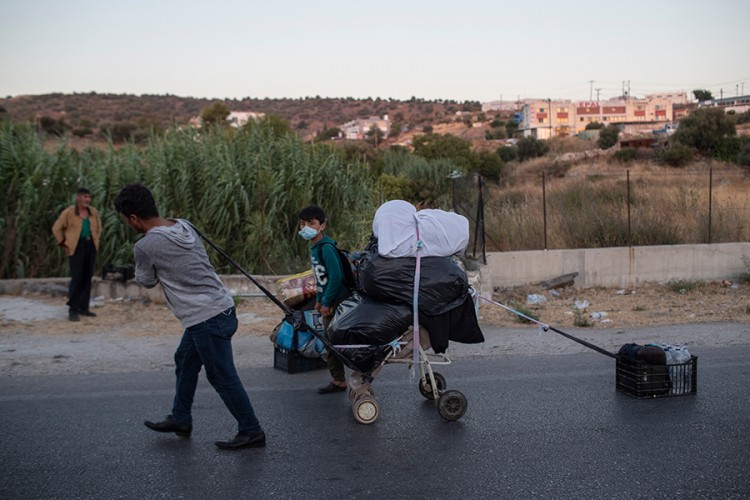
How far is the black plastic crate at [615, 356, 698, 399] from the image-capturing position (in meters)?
6.50

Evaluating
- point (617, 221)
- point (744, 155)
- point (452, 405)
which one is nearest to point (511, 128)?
point (744, 155)

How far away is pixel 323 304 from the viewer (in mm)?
6555

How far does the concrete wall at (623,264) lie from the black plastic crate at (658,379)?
6.85 m

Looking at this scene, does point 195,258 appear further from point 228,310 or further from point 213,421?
point 213,421

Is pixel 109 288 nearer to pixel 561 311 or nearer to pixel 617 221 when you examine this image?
pixel 561 311

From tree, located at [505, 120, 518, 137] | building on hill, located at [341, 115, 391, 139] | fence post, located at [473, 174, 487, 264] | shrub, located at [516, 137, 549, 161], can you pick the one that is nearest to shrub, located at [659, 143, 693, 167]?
shrub, located at [516, 137, 549, 161]

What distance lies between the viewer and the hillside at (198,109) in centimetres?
6631

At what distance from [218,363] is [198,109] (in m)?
78.9

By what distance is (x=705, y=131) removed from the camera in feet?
138

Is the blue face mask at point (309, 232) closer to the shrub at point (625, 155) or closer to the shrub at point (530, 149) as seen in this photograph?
the shrub at point (625, 155)

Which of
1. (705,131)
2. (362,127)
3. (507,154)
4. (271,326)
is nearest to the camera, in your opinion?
(271,326)

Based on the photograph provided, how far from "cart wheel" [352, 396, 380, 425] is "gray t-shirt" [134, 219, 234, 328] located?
51.5 inches

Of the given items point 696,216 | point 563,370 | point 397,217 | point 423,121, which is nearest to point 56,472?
point 397,217

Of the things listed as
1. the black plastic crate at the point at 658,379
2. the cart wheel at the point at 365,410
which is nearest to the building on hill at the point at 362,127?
the black plastic crate at the point at 658,379
